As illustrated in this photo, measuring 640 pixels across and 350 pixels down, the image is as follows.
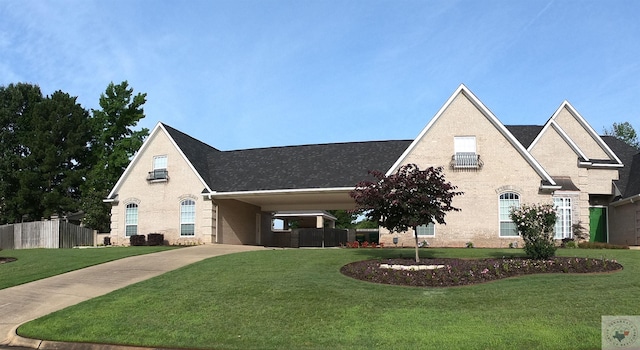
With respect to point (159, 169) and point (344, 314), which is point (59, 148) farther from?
point (344, 314)

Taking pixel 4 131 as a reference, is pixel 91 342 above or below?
below

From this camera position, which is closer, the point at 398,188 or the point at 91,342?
the point at 91,342

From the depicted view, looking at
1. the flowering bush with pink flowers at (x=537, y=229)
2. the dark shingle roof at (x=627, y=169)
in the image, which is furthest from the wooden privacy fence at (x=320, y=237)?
the flowering bush with pink flowers at (x=537, y=229)

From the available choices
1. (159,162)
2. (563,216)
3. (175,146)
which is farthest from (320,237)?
(563,216)

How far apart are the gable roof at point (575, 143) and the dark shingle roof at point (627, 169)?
0.77m

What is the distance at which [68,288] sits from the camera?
15.6m

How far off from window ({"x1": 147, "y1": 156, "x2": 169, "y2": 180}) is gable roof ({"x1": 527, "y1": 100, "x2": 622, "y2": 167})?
20697 mm

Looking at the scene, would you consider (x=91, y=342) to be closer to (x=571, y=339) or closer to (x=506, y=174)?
(x=571, y=339)

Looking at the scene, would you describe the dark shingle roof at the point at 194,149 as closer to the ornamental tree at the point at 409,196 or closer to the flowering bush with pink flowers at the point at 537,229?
the ornamental tree at the point at 409,196

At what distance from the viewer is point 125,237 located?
31750mm

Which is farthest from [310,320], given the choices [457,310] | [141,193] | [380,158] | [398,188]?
[141,193]

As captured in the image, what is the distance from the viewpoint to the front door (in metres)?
30.5

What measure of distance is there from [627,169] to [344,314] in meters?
26.4

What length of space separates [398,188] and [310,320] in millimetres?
6610
